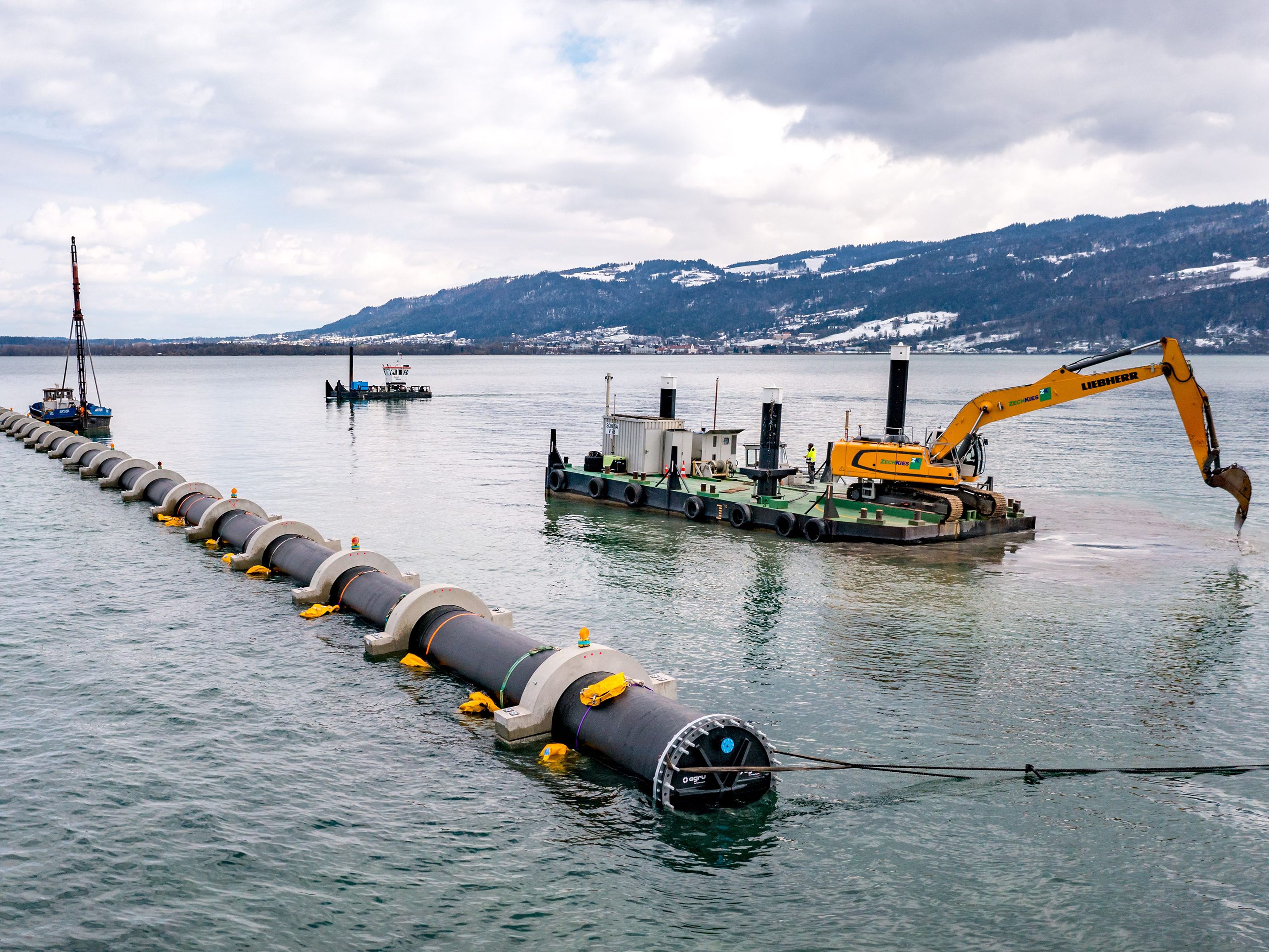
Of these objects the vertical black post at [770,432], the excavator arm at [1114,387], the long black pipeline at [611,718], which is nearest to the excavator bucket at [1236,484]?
the excavator arm at [1114,387]

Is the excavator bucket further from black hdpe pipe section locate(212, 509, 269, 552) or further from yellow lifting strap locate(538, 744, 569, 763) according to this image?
black hdpe pipe section locate(212, 509, 269, 552)

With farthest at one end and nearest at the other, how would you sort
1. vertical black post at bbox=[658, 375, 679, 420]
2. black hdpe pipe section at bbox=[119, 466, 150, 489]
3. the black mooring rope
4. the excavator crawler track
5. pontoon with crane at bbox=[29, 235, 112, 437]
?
1. pontoon with crane at bbox=[29, 235, 112, 437]
2. vertical black post at bbox=[658, 375, 679, 420]
3. black hdpe pipe section at bbox=[119, 466, 150, 489]
4. the excavator crawler track
5. the black mooring rope

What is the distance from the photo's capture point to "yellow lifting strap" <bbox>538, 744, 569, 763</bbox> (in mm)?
15359

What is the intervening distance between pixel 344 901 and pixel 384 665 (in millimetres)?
8937

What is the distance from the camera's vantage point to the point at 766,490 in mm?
39562

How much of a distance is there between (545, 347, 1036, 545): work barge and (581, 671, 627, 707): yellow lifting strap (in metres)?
22.1

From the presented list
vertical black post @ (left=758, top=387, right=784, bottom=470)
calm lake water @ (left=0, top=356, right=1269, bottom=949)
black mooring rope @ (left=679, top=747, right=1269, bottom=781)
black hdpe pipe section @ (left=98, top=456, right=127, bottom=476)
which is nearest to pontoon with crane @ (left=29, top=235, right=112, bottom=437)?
black hdpe pipe section @ (left=98, top=456, right=127, bottom=476)

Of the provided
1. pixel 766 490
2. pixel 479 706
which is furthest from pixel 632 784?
pixel 766 490

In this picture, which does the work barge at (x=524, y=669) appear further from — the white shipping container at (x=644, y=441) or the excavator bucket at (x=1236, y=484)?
the excavator bucket at (x=1236, y=484)

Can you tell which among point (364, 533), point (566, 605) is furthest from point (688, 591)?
point (364, 533)

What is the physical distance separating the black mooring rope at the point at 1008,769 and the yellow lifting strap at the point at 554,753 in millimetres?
3636

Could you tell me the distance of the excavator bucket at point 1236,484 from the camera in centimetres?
3378

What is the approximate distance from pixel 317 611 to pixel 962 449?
28.0 meters

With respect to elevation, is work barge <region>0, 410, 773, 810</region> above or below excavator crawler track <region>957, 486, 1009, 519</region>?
below
